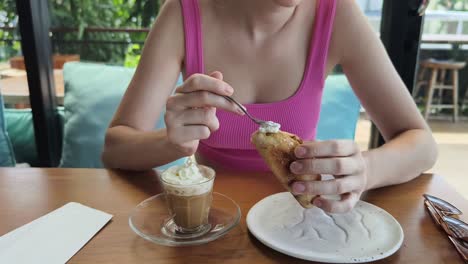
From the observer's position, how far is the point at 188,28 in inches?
47.3

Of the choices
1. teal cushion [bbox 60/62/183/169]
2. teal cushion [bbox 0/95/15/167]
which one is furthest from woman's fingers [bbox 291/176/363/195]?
teal cushion [bbox 0/95/15/167]

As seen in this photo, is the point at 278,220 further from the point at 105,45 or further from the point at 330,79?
the point at 105,45

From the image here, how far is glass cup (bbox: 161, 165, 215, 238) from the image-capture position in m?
0.77

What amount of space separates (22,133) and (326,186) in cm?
200

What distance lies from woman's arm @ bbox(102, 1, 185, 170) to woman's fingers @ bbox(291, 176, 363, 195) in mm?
346

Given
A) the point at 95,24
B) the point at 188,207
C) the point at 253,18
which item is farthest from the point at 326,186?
the point at 95,24

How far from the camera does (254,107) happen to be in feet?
3.87

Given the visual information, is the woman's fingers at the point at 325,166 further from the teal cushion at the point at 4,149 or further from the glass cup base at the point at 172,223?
the teal cushion at the point at 4,149

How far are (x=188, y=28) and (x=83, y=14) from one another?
4.48ft

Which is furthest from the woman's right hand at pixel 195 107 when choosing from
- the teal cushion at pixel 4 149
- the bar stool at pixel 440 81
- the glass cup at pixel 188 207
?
the bar stool at pixel 440 81

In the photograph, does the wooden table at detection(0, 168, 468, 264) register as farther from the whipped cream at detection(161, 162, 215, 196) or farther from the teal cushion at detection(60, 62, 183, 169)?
→ the teal cushion at detection(60, 62, 183, 169)

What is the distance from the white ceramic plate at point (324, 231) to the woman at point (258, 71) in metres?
0.28

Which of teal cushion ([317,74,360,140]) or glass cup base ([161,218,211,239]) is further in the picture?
teal cushion ([317,74,360,140])

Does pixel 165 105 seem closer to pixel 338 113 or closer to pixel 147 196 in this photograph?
pixel 147 196
